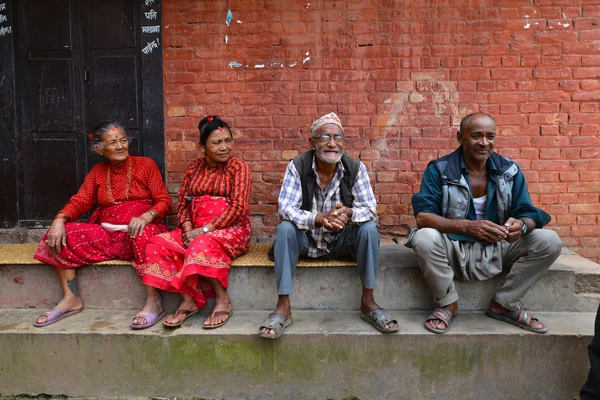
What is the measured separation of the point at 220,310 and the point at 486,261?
1.86 metres

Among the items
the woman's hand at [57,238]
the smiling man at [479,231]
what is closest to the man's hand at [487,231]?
the smiling man at [479,231]

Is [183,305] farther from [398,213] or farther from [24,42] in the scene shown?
[24,42]

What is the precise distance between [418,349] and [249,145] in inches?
90.8

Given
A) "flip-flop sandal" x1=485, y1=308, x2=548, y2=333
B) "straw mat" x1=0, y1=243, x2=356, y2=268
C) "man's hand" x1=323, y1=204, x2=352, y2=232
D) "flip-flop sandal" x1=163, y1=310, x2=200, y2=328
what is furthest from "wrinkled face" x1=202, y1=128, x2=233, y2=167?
"flip-flop sandal" x1=485, y1=308, x2=548, y2=333

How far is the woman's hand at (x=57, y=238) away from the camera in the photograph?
3.55 m

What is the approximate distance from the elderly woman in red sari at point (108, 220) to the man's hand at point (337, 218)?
1.35 m

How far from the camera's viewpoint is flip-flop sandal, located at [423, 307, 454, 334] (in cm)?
316

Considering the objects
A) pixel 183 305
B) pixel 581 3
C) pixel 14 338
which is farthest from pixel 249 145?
pixel 581 3

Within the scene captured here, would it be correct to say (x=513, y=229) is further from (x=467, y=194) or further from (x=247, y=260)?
(x=247, y=260)

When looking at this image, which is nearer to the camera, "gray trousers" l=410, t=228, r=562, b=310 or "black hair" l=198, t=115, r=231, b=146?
"gray trousers" l=410, t=228, r=562, b=310

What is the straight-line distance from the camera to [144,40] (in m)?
4.45

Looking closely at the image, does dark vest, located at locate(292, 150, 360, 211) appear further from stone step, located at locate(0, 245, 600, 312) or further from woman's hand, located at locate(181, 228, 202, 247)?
woman's hand, located at locate(181, 228, 202, 247)

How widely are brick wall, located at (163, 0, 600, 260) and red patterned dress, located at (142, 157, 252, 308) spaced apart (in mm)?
741

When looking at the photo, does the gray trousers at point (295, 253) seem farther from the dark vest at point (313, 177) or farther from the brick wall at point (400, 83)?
the brick wall at point (400, 83)
